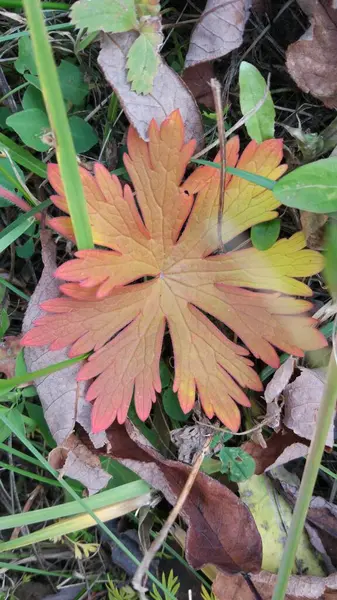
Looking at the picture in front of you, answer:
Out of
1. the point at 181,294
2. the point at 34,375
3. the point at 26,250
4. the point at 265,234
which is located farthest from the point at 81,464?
the point at 265,234

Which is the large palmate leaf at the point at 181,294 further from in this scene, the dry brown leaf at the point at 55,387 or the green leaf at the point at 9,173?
the green leaf at the point at 9,173

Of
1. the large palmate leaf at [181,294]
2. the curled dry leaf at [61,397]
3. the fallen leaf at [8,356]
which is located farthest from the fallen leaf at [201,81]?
the fallen leaf at [8,356]

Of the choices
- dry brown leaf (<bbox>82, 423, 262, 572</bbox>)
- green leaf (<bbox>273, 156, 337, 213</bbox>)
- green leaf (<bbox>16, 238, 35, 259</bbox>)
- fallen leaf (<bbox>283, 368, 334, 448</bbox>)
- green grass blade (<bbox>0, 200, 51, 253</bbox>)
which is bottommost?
dry brown leaf (<bbox>82, 423, 262, 572</bbox>)

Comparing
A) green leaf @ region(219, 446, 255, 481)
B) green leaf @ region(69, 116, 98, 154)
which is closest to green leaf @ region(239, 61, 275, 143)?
green leaf @ region(69, 116, 98, 154)

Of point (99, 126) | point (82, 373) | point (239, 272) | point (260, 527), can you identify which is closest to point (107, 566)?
point (260, 527)

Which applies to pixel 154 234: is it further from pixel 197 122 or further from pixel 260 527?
pixel 260 527

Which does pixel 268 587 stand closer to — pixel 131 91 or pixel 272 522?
pixel 272 522

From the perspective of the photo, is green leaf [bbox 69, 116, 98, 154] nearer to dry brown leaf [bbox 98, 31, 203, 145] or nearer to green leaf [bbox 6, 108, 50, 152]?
green leaf [bbox 6, 108, 50, 152]
